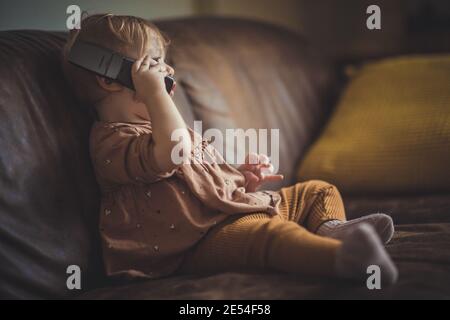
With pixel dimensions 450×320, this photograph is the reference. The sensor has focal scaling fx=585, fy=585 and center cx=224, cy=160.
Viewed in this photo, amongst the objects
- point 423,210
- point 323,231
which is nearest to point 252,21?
point 423,210

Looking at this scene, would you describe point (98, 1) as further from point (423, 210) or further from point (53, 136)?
point (423, 210)

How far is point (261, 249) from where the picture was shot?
1000mm

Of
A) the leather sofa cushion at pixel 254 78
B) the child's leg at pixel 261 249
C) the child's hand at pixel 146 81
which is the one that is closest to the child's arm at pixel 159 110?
the child's hand at pixel 146 81

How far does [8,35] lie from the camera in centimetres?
120

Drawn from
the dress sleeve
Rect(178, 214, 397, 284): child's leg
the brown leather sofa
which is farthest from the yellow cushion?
the dress sleeve

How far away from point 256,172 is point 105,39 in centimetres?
42

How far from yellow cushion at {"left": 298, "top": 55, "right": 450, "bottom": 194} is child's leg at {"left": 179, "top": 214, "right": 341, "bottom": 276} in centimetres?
60

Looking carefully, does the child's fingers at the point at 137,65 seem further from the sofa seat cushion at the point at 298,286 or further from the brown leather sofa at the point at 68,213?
the sofa seat cushion at the point at 298,286

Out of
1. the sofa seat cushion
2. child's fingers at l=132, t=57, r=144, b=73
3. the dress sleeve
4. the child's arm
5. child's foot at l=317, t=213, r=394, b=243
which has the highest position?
child's fingers at l=132, t=57, r=144, b=73

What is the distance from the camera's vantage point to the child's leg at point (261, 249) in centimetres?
94

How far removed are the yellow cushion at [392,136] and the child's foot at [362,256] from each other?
68 cm

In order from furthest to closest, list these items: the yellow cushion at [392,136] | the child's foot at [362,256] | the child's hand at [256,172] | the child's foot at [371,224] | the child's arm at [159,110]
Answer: the yellow cushion at [392,136] < the child's hand at [256,172] < the child's foot at [371,224] < the child's arm at [159,110] < the child's foot at [362,256]

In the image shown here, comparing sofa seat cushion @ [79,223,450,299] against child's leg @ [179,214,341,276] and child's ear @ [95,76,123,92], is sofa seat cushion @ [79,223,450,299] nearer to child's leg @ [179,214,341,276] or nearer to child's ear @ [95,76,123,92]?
child's leg @ [179,214,341,276]

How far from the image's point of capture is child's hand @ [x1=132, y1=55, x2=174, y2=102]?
1.05 m
